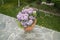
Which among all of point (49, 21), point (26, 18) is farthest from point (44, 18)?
point (26, 18)

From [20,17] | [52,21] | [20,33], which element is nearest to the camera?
[20,17]

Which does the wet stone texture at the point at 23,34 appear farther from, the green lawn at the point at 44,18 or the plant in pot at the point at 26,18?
the green lawn at the point at 44,18

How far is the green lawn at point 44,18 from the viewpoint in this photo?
3.12m

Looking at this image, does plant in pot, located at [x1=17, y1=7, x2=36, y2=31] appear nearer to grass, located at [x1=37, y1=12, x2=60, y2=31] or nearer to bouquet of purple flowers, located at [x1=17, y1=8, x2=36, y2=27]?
bouquet of purple flowers, located at [x1=17, y1=8, x2=36, y2=27]

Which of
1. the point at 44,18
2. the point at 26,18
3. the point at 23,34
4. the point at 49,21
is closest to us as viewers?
the point at 26,18

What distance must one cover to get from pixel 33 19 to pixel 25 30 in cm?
18

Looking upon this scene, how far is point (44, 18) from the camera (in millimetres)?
3369

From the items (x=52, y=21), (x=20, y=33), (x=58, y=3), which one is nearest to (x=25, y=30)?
(x=20, y=33)

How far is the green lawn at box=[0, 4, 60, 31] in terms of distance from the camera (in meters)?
3.12

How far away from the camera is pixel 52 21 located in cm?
325

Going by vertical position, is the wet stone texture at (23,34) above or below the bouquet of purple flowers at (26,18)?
below

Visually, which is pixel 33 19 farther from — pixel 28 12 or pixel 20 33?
pixel 20 33

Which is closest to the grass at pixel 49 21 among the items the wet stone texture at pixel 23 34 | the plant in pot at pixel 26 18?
the wet stone texture at pixel 23 34

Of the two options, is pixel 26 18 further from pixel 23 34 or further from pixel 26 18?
pixel 23 34
